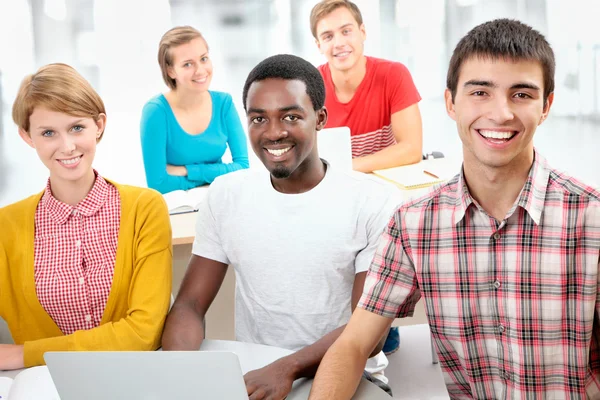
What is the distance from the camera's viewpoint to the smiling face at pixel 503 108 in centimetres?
146

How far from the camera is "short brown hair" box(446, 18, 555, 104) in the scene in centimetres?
145

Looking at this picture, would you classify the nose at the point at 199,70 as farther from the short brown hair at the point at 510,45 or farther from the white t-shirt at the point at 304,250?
the short brown hair at the point at 510,45

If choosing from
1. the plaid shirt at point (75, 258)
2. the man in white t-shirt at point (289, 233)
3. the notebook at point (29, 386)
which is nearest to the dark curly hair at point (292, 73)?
the man in white t-shirt at point (289, 233)

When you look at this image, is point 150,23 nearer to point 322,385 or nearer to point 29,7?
point 29,7

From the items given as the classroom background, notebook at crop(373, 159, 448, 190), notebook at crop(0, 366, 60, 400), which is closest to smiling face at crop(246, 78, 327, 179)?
notebook at crop(0, 366, 60, 400)

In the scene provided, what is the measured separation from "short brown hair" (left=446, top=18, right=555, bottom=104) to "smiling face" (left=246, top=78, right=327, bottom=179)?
1.63 ft

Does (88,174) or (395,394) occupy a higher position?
(88,174)

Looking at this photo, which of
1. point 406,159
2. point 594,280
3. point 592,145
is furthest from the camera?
point 592,145

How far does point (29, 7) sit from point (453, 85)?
3932mm

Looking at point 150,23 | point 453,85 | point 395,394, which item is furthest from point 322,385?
point 150,23

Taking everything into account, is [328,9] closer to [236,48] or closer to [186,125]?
[186,125]

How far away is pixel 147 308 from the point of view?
68.8 inches

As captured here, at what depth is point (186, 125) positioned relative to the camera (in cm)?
341

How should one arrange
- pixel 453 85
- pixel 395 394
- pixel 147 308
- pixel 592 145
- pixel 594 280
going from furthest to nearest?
pixel 592 145 → pixel 395 394 → pixel 147 308 → pixel 453 85 → pixel 594 280
